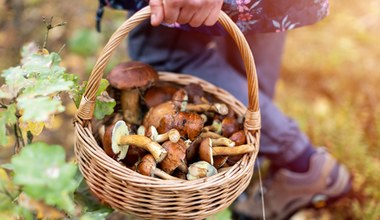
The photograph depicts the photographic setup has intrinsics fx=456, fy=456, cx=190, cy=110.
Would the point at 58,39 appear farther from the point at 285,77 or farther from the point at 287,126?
the point at 287,126

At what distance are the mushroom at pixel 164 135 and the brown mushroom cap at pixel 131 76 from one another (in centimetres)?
17

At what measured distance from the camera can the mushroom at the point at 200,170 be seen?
44.8 inches

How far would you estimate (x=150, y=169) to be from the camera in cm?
111

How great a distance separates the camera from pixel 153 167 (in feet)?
3.66

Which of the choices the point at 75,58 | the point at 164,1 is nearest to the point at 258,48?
the point at 164,1

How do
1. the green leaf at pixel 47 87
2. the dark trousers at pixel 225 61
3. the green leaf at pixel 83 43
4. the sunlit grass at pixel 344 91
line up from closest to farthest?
the green leaf at pixel 47 87, the dark trousers at pixel 225 61, the sunlit grass at pixel 344 91, the green leaf at pixel 83 43

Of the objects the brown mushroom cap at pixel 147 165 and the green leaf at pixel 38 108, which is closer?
the green leaf at pixel 38 108

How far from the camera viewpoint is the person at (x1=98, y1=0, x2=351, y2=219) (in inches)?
52.6

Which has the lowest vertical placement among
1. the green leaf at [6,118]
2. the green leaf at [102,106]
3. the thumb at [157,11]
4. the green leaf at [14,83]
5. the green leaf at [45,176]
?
the green leaf at [102,106]

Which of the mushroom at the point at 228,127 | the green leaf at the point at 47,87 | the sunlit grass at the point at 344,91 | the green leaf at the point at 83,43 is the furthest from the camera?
the green leaf at the point at 83,43

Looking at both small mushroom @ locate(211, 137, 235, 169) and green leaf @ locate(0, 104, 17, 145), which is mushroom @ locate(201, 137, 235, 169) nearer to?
small mushroom @ locate(211, 137, 235, 169)

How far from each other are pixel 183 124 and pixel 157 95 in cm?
20

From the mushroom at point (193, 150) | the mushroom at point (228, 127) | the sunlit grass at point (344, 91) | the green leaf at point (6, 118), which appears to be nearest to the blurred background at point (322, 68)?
the sunlit grass at point (344, 91)

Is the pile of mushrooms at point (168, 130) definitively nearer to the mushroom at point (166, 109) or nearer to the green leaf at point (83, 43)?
the mushroom at point (166, 109)
